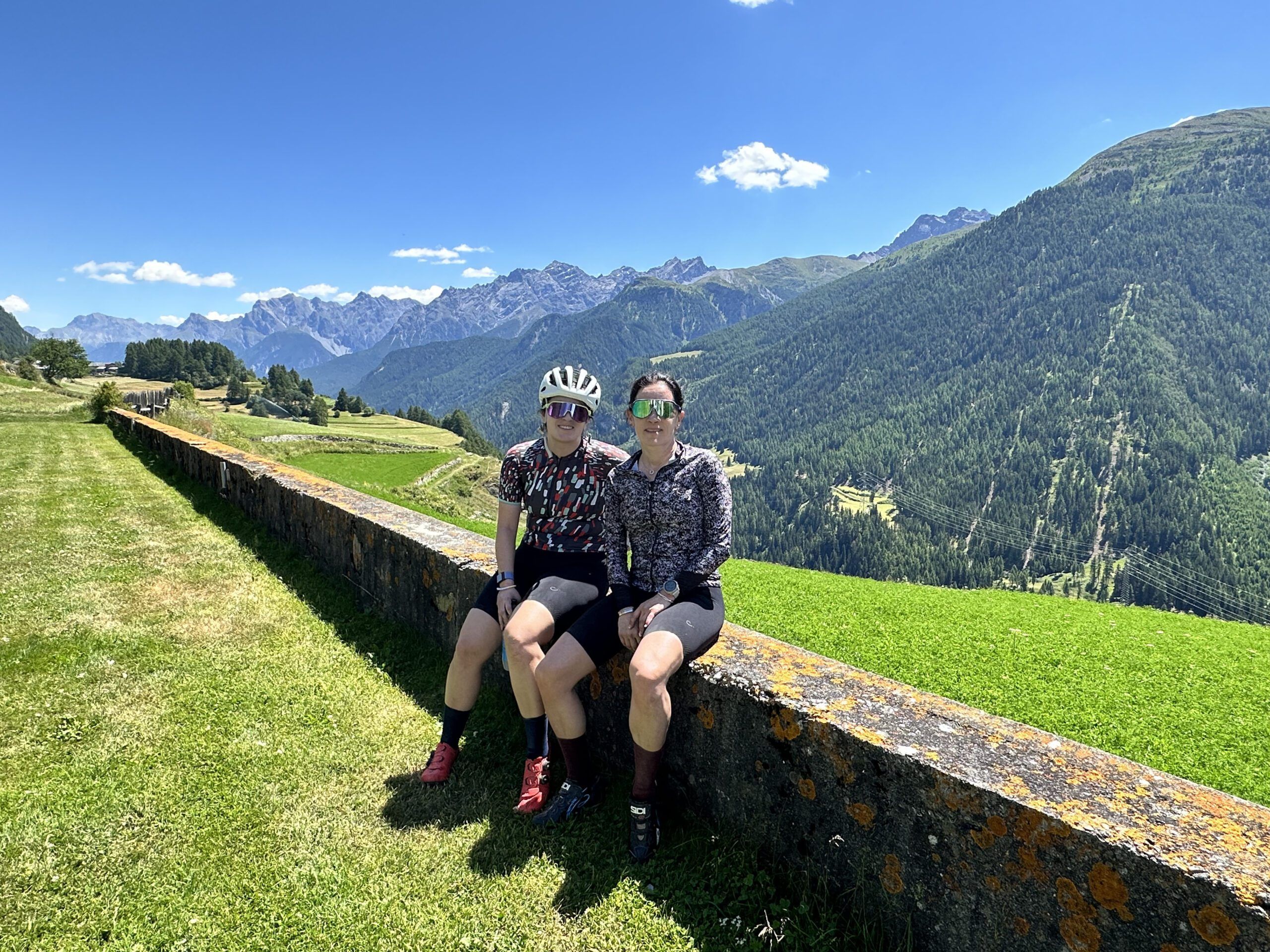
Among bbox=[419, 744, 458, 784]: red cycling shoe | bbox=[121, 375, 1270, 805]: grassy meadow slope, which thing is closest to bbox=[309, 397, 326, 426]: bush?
bbox=[121, 375, 1270, 805]: grassy meadow slope

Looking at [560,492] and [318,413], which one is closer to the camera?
[560,492]

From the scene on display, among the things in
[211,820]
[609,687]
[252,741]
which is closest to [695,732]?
[609,687]

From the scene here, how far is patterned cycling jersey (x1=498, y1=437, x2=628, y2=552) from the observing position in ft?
14.5

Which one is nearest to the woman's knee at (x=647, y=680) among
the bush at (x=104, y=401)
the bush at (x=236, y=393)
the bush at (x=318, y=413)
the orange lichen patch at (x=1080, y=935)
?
the orange lichen patch at (x=1080, y=935)

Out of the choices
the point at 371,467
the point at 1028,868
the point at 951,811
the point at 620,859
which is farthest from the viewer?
the point at 371,467

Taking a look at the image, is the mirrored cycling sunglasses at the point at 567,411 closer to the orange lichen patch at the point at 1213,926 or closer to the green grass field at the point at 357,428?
the orange lichen patch at the point at 1213,926

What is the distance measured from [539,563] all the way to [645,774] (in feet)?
5.28

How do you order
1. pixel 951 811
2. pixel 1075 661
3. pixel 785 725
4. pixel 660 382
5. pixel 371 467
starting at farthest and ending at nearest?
pixel 371 467 < pixel 1075 661 < pixel 660 382 < pixel 785 725 < pixel 951 811

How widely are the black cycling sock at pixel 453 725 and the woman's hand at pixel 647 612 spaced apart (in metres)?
1.36

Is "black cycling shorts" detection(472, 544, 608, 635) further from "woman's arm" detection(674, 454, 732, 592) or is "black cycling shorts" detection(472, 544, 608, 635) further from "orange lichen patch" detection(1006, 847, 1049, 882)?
"orange lichen patch" detection(1006, 847, 1049, 882)

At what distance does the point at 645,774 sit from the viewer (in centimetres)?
331

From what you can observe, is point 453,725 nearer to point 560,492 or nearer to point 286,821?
point 286,821

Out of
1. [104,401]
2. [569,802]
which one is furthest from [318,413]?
[569,802]

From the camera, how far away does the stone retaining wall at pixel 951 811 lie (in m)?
1.95
